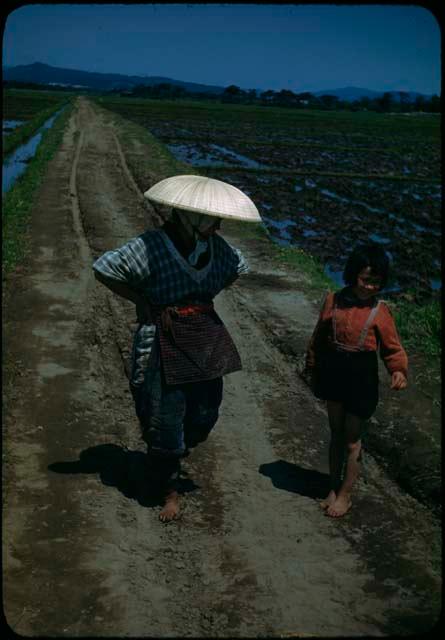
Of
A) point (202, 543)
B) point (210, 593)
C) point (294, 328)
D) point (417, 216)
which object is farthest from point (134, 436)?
point (417, 216)

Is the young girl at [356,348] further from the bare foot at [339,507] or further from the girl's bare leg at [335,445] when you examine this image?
the bare foot at [339,507]

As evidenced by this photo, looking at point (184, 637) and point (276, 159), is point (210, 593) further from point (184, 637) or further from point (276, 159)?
A: point (276, 159)

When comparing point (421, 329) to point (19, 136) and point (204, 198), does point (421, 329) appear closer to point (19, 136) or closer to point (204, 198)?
point (204, 198)

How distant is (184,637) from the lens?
254cm

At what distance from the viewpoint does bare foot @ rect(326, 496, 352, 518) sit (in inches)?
134

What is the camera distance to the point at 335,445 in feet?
11.3

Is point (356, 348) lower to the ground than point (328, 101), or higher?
lower

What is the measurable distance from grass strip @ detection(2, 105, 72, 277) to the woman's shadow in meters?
3.76

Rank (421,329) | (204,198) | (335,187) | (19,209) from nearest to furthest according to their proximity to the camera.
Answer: (204,198), (421,329), (19,209), (335,187)

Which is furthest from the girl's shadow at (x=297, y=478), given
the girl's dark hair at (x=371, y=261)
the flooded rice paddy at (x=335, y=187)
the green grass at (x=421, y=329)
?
the flooded rice paddy at (x=335, y=187)

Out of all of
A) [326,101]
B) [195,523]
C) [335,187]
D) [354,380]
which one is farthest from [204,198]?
[326,101]

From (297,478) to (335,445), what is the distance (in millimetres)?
469

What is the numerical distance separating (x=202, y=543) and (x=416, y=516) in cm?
121

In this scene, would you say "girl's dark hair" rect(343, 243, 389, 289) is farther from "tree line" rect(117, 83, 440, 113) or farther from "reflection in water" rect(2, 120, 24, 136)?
"tree line" rect(117, 83, 440, 113)
